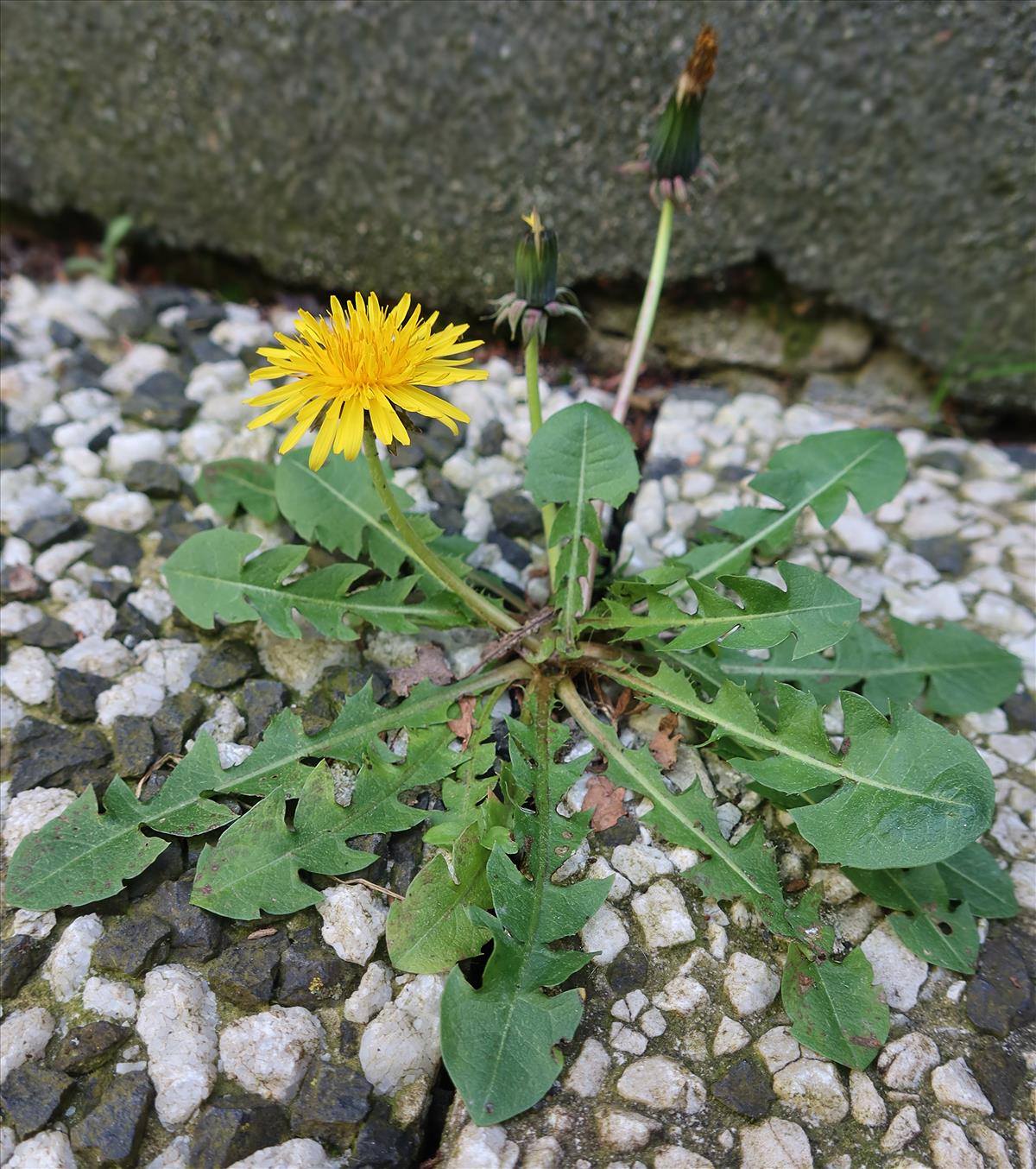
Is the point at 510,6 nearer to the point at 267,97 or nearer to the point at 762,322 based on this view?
the point at 267,97

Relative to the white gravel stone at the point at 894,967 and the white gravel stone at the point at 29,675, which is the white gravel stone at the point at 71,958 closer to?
the white gravel stone at the point at 29,675

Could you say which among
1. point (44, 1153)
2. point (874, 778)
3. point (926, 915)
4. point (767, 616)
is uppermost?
point (767, 616)

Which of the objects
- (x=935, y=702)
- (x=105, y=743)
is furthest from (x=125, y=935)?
(x=935, y=702)

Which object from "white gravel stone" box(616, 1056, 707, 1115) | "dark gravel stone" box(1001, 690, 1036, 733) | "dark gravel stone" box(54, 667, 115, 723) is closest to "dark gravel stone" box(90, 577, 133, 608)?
"dark gravel stone" box(54, 667, 115, 723)

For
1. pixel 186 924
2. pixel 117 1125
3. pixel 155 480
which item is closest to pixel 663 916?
pixel 186 924

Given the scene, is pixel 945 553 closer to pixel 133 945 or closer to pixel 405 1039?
pixel 405 1039

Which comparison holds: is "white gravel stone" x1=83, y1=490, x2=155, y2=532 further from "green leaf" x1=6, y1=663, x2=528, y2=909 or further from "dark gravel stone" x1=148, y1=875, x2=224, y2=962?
"dark gravel stone" x1=148, y1=875, x2=224, y2=962

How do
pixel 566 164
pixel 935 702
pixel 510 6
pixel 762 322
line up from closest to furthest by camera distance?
pixel 935 702 → pixel 510 6 → pixel 566 164 → pixel 762 322
